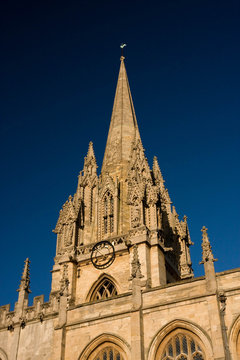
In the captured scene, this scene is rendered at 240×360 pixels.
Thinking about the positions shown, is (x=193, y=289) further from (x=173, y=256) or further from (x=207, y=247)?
(x=173, y=256)

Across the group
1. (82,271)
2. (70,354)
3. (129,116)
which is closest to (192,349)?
(70,354)

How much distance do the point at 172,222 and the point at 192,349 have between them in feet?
57.2

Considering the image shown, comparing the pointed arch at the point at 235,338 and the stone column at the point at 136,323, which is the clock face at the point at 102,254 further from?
the pointed arch at the point at 235,338

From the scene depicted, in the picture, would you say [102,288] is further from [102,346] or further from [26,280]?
[102,346]

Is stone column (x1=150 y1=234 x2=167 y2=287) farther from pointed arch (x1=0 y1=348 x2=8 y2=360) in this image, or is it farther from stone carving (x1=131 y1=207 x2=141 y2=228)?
pointed arch (x1=0 y1=348 x2=8 y2=360)

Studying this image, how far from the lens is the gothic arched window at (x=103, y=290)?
30.6 m

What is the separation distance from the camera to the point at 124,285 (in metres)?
29.8

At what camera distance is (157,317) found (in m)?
21.1

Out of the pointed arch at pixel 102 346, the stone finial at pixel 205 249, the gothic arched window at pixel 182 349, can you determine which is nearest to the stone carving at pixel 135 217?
the stone finial at pixel 205 249

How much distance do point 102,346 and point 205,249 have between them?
5968 mm

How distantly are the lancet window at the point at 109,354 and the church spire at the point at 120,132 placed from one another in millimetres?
17262

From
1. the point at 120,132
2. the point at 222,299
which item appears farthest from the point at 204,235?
the point at 120,132

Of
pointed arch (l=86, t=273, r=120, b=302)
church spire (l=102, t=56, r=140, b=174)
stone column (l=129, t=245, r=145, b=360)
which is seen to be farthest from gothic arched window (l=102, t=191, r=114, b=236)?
stone column (l=129, t=245, r=145, b=360)

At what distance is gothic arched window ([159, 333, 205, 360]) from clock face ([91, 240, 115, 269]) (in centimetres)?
1100
